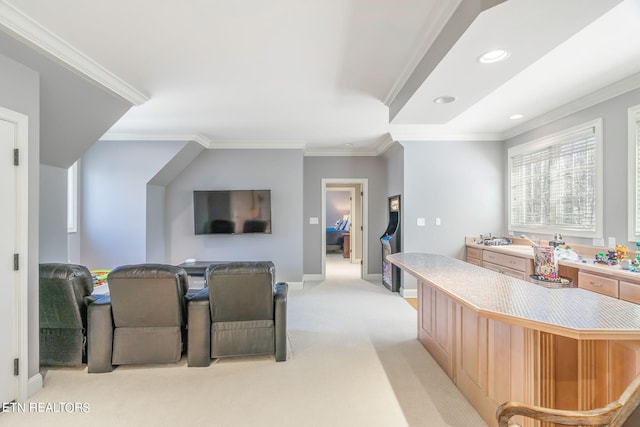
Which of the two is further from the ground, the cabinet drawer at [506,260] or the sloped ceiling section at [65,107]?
the sloped ceiling section at [65,107]

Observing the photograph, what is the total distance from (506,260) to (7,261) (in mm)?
4894

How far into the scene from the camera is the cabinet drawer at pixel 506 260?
379 centimetres

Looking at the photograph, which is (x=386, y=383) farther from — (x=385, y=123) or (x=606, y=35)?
(x=385, y=123)

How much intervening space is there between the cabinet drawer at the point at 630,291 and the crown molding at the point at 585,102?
1.79m

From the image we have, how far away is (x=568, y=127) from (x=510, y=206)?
1.52m

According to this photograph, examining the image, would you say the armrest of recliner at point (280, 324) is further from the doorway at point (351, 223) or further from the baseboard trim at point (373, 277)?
the baseboard trim at point (373, 277)

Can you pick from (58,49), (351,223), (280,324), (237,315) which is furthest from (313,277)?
(58,49)

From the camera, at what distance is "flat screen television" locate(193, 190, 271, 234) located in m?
5.66

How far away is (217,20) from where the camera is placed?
2.08 m

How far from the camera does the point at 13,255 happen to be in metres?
2.21

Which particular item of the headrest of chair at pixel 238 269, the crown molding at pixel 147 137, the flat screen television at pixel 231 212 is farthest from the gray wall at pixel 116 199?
the headrest of chair at pixel 238 269

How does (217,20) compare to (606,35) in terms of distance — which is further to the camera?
(606,35)

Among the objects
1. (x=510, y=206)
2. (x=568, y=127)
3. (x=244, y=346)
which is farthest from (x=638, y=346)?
(x=510, y=206)

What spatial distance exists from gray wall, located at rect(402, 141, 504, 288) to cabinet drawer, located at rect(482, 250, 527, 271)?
0.63m
